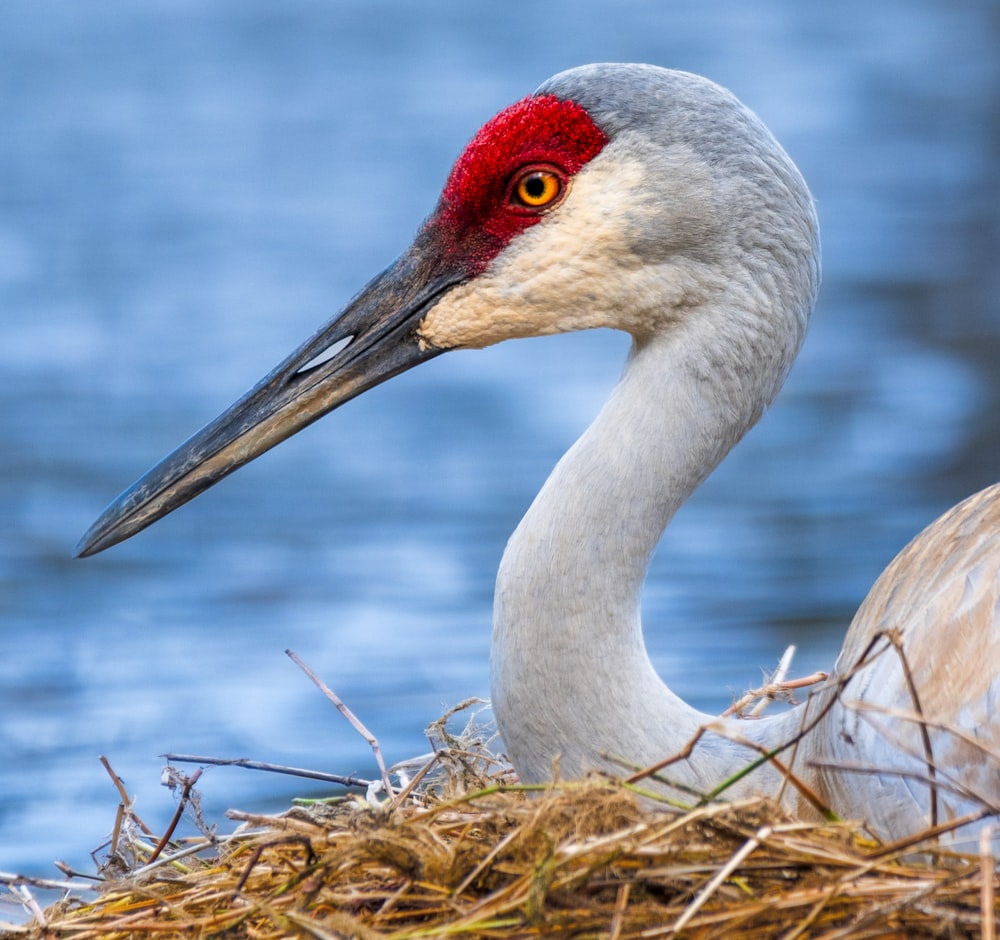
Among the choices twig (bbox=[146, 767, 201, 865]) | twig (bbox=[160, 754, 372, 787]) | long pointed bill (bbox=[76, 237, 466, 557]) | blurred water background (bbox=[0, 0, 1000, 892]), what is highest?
blurred water background (bbox=[0, 0, 1000, 892])

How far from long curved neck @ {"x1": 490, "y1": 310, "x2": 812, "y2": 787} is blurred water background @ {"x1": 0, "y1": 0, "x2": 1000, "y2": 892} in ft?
6.91

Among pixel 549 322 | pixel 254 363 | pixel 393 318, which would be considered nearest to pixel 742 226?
pixel 549 322

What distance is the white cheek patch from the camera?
3.83 metres

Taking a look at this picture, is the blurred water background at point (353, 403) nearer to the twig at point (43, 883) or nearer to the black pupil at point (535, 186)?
the twig at point (43, 883)

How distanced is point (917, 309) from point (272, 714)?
5.72 meters

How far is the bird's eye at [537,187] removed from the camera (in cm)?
386

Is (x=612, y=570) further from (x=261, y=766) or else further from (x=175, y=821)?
(x=175, y=821)

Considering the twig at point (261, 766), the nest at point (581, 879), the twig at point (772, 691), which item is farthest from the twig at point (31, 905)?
the twig at point (772, 691)

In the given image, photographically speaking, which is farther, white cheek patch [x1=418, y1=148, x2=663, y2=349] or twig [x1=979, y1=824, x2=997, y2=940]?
white cheek patch [x1=418, y1=148, x2=663, y2=349]

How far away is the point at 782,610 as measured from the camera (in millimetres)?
7375

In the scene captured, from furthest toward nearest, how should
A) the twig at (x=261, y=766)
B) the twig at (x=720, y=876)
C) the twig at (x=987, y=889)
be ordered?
the twig at (x=261, y=766), the twig at (x=720, y=876), the twig at (x=987, y=889)

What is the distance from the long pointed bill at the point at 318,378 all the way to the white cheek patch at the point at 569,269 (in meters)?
0.11

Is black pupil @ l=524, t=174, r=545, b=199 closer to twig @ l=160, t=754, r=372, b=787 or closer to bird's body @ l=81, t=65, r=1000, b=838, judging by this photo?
bird's body @ l=81, t=65, r=1000, b=838

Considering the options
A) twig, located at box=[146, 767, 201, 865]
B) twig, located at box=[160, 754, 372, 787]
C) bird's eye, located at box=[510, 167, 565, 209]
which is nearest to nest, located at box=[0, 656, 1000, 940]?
twig, located at box=[146, 767, 201, 865]
